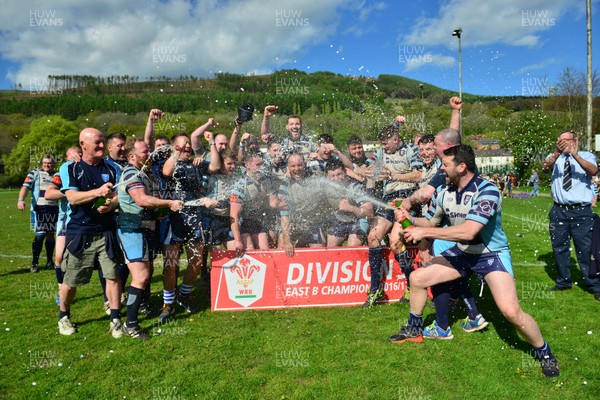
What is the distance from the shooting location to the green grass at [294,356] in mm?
3719

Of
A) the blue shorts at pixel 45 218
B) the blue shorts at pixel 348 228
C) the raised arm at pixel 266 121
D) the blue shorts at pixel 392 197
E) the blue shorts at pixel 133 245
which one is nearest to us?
the blue shorts at pixel 133 245

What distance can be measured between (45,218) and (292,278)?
19.5ft

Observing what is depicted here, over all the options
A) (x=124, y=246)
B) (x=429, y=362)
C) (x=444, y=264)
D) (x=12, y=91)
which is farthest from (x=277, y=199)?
(x=12, y=91)

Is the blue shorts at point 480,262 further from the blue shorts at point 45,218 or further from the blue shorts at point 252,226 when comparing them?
the blue shorts at point 45,218

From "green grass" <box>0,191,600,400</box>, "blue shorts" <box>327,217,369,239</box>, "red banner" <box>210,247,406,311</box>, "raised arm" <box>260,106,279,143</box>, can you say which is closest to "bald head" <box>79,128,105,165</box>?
"red banner" <box>210,247,406,311</box>

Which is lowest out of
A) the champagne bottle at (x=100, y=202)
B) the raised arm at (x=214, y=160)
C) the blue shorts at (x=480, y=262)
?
the blue shorts at (x=480, y=262)

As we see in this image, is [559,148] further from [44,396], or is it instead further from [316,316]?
[44,396]

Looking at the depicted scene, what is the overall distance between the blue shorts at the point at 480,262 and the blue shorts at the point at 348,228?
67.4 inches

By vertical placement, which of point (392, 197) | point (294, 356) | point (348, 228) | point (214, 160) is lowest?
point (294, 356)

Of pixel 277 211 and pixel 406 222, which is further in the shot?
pixel 277 211

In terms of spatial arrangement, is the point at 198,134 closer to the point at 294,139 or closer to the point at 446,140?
the point at 294,139

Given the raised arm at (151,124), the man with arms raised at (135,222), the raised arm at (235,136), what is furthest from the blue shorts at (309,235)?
the raised arm at (151,124)

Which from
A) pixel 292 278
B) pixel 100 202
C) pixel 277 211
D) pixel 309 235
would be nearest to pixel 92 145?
pixel 100 202

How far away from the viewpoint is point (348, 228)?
629cm
